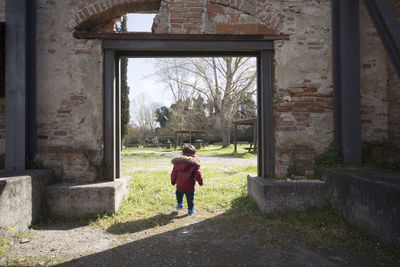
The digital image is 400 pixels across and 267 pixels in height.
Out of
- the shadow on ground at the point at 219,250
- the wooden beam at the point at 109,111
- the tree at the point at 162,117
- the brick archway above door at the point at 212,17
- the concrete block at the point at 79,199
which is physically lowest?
the shadow on ground at the point at 219,250

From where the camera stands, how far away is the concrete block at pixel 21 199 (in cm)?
267

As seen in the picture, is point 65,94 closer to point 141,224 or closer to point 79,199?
point 79,199

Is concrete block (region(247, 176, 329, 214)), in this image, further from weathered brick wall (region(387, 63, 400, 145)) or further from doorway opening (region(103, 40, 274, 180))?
weathered brick wall (region(387, 63, 400, 145))

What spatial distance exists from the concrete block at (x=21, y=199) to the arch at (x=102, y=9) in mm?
2412

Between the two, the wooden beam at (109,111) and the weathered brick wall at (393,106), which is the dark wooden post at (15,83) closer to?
the wooden beam at (109,111)

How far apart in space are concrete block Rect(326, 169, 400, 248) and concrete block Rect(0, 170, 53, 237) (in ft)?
13.7

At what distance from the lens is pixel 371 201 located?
256cm

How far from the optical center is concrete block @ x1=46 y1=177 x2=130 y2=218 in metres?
3.41

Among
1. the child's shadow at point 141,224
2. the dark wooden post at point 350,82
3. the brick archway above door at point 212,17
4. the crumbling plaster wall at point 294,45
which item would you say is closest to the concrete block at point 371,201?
the dark wooden post at point 350,82

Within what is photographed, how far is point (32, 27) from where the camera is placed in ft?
11.9

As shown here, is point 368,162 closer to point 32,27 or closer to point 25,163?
point 25,163

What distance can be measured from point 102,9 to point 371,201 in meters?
4.58

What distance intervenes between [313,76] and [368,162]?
5.36 feet

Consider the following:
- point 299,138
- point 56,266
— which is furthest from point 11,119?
point 299,138
